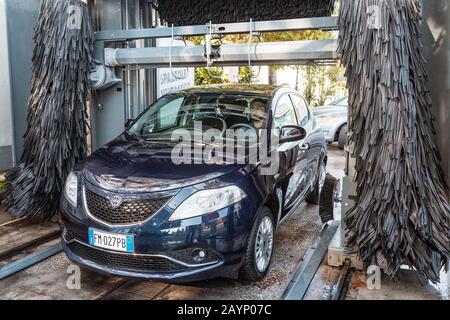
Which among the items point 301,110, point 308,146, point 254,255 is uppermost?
point 301,110

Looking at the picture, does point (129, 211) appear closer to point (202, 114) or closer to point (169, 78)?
point (202, 114)

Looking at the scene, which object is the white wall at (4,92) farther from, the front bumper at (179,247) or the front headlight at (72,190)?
the front bumper at (179,247)

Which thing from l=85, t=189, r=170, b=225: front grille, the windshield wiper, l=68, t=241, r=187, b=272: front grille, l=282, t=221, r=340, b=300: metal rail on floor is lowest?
l=282, t=221, r=340, b=300: metal rail on floor

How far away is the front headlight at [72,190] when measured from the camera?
3654 millimetres

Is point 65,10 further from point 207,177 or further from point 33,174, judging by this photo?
point 207,177

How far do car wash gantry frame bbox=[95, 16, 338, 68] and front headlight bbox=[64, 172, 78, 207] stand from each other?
1.94m

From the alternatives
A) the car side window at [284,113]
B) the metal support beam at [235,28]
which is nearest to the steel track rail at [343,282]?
the car side window at [284,113]

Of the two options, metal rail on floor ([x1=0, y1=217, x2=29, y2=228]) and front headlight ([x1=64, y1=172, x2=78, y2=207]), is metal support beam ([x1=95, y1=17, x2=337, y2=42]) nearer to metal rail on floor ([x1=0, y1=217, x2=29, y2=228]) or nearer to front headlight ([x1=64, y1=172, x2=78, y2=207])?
front headlight ([x1=64, y1=172, x2=78, y2=207])

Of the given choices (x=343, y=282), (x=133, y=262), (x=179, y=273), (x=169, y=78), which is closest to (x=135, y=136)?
(x=133, y=262)

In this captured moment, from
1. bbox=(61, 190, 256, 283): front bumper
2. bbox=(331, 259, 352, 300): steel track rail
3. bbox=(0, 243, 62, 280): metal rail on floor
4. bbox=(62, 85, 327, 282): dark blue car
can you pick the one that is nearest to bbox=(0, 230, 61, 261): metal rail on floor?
bbox=(0, 243, 62, 280): metal rail on floor

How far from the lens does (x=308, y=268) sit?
417 cm

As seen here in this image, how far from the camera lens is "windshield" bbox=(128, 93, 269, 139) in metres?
4.39

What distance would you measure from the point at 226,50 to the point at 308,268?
2.44m

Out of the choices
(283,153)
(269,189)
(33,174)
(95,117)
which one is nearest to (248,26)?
(283,153)
